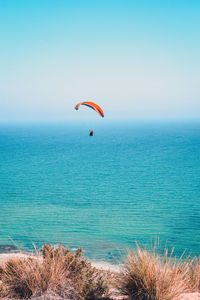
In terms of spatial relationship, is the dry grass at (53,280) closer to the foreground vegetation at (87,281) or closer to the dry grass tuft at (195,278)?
the foreground vegetation at (87,281)

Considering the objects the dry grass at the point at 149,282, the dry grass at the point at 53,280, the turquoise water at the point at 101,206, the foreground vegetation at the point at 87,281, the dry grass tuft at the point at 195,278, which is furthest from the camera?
the turquoise water at the point at 101,206

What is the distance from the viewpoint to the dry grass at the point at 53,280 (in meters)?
6.32

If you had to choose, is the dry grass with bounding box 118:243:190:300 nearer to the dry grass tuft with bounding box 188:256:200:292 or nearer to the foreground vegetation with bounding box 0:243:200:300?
the foreground vegetation with bounding box 0:243:200:300

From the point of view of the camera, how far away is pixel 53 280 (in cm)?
647

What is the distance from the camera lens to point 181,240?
81.4 ft

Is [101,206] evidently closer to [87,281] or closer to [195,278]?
[195,278]


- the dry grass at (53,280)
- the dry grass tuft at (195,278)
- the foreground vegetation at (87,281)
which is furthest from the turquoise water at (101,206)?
the dry grass tuft at (195,278)

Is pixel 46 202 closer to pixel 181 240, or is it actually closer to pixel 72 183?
pixel 72 183

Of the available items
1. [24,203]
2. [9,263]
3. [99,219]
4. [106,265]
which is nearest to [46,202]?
[24,203]

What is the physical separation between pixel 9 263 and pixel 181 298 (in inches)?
184

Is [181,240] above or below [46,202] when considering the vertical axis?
below

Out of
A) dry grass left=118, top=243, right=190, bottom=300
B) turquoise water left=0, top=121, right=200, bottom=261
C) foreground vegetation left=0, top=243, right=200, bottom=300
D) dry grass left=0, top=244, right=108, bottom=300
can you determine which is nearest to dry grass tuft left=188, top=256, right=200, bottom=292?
foreground vegetation left=0, top=243, right=200, bottom=300

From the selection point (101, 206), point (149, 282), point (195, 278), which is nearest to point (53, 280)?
point (149, 282)

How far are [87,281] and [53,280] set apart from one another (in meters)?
0.85
